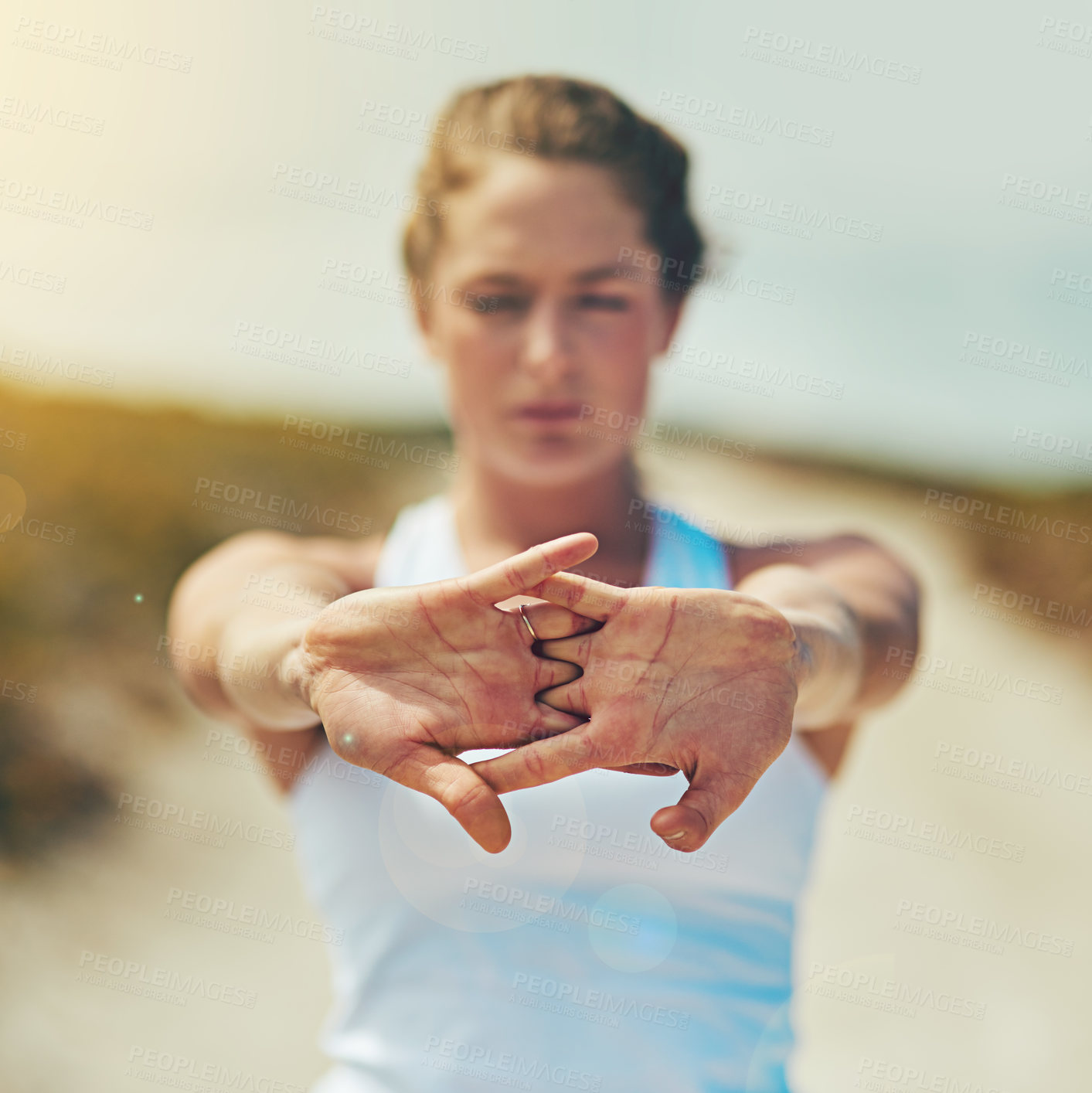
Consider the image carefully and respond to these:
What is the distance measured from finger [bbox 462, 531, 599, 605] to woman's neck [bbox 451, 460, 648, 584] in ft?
3.19

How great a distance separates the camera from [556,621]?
55.0 inches

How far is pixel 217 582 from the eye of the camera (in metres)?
2.15

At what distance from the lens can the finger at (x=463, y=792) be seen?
1224 mm

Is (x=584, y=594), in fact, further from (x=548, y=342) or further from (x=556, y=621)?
(x=548, y=342)

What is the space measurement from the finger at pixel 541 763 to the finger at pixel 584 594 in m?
0.20

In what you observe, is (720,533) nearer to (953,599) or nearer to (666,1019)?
(666,1019)

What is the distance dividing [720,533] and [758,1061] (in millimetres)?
1253

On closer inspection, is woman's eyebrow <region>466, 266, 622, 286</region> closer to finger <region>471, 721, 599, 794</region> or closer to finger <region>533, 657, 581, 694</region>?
finger <region>533, 657, 581, 694</region>

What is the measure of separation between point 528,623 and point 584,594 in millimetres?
120

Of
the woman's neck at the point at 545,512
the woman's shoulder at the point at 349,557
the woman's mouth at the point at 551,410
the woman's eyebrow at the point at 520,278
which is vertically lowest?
the woman's shoulder at the point at 349,557

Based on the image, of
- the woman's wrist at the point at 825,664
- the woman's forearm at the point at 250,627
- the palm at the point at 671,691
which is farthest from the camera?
the woman's forearm at the point at 250,627

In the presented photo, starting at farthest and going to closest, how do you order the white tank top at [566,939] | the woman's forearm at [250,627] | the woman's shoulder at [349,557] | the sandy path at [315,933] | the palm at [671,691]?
the sandy path at [315,933] → the woman's shoulder at [349,557] → the white tank top at [566,939] → the woman's forearm at [250,627] → the palm at [671,691]

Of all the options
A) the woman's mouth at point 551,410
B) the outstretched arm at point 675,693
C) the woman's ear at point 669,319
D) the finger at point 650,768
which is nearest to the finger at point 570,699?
the outstretched arm at point 675,693

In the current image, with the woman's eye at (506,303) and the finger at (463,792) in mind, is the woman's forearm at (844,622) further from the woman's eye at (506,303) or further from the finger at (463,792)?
the woman's eye at (506,303)
